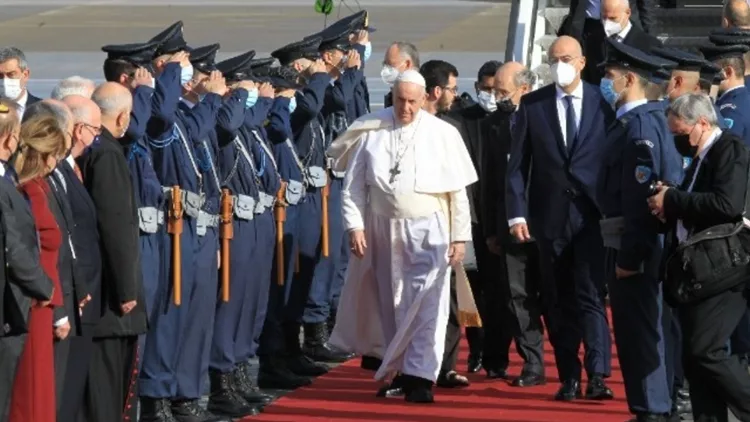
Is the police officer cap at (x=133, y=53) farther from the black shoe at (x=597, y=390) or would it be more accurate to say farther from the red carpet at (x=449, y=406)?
the black shoe at (x=597, y=390)

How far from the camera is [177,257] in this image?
10.8 metres

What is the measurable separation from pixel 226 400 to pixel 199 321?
0.65 m

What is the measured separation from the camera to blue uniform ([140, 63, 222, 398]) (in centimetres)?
1084

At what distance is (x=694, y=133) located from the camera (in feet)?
32.3

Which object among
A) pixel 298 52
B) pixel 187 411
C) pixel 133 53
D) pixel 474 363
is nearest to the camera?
pixel 133 53

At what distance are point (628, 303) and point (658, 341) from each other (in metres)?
0.25

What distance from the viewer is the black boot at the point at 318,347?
13.8m

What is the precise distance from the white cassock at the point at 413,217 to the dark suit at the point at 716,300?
7.19 feet

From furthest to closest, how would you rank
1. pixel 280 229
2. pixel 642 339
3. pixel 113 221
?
pixel 280 229, pixel 642 339, pixel 113 221

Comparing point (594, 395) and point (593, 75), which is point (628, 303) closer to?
point (594, 395)

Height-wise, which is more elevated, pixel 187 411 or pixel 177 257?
pixel 177 257

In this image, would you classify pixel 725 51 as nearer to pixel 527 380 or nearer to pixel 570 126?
pixel 570 126

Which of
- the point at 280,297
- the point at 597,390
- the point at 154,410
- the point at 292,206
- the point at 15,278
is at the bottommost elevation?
the point at 597,390

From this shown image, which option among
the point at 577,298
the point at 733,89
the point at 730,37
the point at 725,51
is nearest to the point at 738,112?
the point at 733,89
